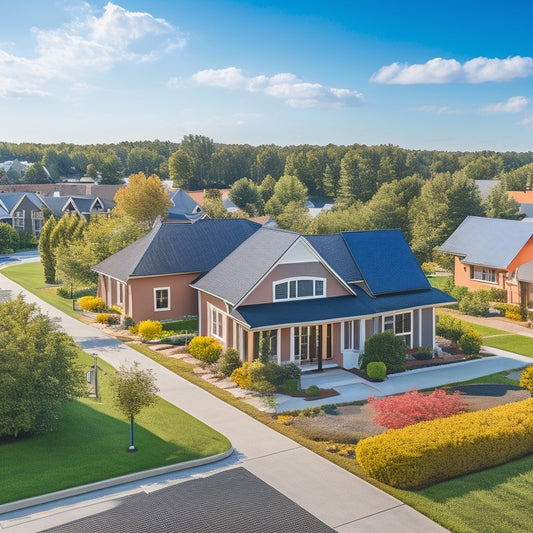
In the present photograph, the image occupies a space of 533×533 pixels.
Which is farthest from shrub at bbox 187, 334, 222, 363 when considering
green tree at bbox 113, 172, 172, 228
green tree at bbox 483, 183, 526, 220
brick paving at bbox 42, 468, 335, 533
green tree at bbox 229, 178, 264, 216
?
green tree at bbox 229, 178, 264, 216

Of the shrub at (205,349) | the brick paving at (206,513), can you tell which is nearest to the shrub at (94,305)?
the shrub at (205,349)

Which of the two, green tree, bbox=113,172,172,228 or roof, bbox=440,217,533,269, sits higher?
green tree, bbox=113,172,172,228

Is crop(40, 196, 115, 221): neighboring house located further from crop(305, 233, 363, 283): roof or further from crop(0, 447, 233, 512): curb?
crop(0, 447, 233, 512): curb

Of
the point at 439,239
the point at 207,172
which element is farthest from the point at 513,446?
the point at 207,172

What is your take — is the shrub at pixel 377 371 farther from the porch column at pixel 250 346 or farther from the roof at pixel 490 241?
the roof at pixel 490 241

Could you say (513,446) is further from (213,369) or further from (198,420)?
(213,369)

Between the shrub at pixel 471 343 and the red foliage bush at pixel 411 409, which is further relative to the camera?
the shrub at pixel 471 343

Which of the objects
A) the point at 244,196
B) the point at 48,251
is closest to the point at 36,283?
the point at 48,251
